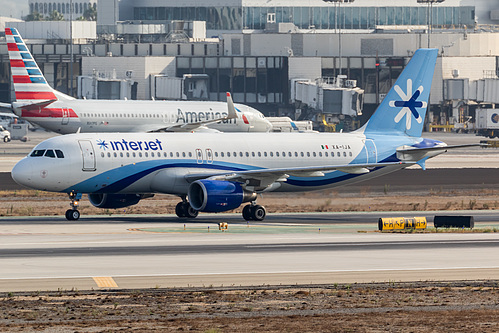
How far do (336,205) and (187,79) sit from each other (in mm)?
93524

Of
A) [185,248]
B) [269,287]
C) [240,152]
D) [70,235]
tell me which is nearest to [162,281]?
[269,287]

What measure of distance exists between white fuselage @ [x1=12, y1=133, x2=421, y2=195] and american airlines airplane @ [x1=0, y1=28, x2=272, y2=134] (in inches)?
1468

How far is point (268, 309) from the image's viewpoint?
87.9ft

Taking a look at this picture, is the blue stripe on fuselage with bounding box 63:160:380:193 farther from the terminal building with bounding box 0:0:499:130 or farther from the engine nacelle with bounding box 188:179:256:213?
the terminal building with bounding box 0:0:499:130

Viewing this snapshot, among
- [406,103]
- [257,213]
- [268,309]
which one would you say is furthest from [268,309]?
[406,103]

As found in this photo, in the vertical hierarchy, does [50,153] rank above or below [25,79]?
below

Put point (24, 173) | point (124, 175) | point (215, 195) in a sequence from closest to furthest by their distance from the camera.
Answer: point (24, 173)
point (215, 195)
point (124, 175)

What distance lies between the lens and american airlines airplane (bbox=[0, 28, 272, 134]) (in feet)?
317

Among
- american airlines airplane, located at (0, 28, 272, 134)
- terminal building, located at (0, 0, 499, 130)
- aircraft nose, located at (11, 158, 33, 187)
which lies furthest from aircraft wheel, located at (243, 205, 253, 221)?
terminal building, located at (0, 0, 499, 130)

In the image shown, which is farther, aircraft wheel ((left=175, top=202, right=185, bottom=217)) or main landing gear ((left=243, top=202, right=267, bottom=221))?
aircraft wheel ((left=175, top=202, right=185, bottom=217))

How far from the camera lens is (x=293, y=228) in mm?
49688

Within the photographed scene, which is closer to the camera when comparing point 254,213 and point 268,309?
point 268,309

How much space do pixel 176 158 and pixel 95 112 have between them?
45.6m

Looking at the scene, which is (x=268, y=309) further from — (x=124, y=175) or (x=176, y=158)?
(x=176, y=158)
